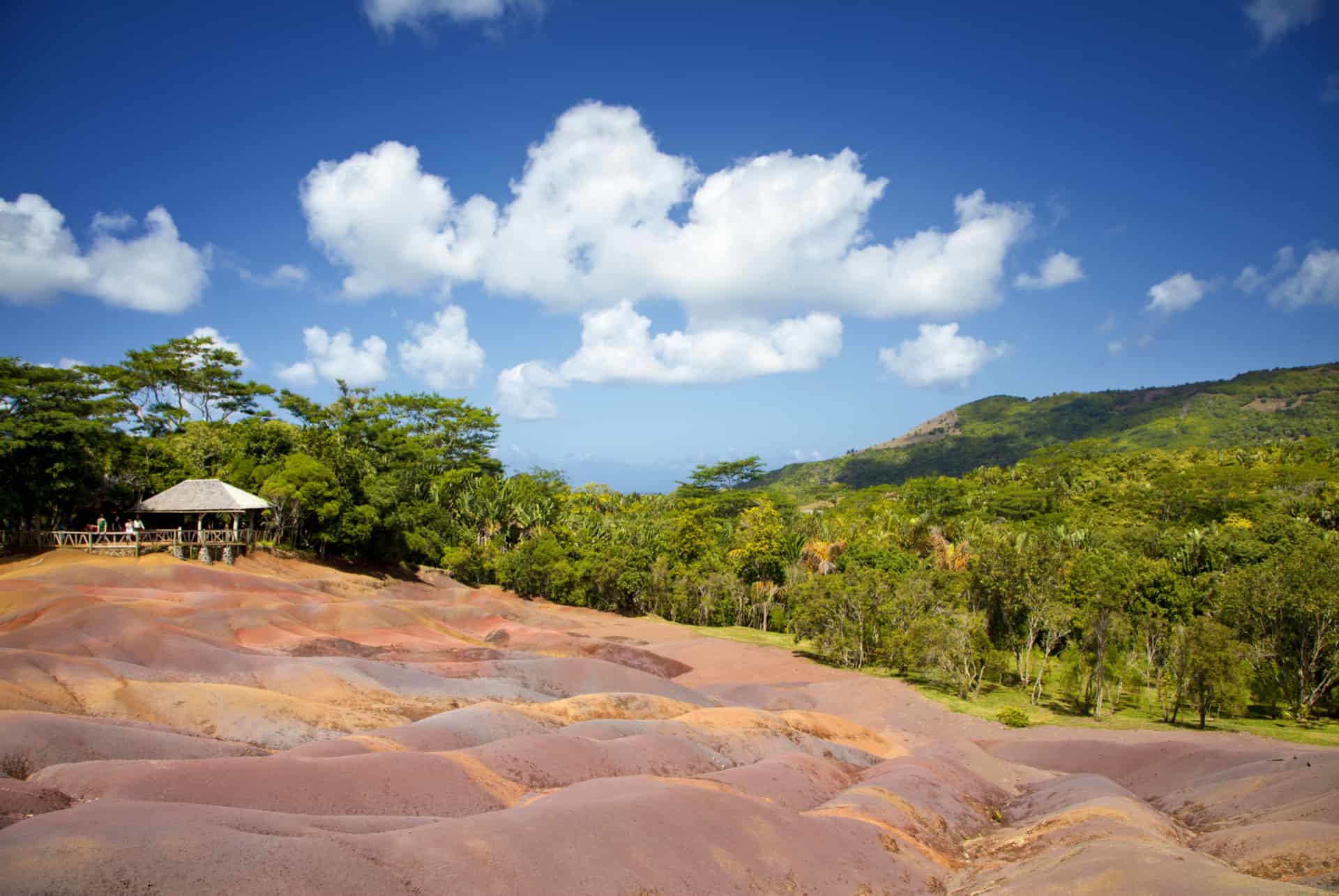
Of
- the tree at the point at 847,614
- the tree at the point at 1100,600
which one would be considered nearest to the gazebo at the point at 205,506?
the tree at the point at 847,614

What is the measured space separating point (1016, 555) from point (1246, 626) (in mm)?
10054

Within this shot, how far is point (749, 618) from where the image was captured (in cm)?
5769

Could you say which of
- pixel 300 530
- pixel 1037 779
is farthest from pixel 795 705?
pixel 300 530

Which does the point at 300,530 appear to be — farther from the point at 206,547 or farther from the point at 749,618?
the point at 749,618

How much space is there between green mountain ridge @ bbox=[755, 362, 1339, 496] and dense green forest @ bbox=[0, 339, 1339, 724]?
62.4 meters

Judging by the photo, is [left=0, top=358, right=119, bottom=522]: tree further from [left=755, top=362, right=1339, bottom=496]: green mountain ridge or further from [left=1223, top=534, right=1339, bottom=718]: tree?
[left=755, top=362, right=1339, bottom=496]: green mountain ridge

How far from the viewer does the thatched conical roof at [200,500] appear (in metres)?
42.3

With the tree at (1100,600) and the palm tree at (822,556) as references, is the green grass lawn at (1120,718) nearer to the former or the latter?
the tree at (1100,600)

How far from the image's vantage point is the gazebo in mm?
42031

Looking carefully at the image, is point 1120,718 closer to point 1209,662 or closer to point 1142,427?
point 1209,662

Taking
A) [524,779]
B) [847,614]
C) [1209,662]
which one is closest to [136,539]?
[524,779]

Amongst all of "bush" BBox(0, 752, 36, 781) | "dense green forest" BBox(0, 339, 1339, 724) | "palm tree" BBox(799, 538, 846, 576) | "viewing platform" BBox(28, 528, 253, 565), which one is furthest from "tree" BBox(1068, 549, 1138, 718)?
"viewing platform" BBox(28, 528, 253, 565)

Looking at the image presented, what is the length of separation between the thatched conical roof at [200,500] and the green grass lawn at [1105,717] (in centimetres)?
3828

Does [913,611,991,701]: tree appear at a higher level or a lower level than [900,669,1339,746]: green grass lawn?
higher
